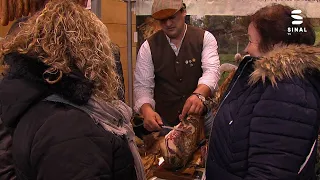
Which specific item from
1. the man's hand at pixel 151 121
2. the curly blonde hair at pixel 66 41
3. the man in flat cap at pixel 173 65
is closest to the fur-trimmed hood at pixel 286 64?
the curly blonde hair at pixel 66 41

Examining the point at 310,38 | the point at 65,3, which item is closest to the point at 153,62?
the point at 310,38

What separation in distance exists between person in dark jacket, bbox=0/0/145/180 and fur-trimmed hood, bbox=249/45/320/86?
20.0 inches

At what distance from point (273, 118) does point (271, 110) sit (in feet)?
0.08

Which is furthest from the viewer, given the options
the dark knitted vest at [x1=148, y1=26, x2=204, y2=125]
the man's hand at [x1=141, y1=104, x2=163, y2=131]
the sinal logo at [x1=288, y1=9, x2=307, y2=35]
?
the dark knitted vest at [x1=148, y1=26, x2=204, y2=125]

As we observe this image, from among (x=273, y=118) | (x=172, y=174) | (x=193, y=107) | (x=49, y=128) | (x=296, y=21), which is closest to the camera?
(x=49, y=128)

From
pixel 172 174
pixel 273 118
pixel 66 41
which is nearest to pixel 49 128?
pixel 66 41

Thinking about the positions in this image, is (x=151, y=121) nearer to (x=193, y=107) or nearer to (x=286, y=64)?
(x=193, y=107)

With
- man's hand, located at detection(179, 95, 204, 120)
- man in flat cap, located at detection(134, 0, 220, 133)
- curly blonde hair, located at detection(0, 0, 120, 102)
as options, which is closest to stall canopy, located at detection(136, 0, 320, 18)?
man in flat cap, located at detection(134, 0, 220, 133)

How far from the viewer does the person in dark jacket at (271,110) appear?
41.3 inches

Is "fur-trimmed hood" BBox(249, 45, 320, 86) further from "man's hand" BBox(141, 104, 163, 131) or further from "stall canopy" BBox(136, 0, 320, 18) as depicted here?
"stall canopy" BBox(136, 0, 320, 18)

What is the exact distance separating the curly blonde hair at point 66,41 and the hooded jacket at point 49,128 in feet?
0.09

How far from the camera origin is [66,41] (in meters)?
0.90

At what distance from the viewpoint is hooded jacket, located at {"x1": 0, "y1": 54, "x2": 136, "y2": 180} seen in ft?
2.76

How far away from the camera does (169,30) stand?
6.80 feet
